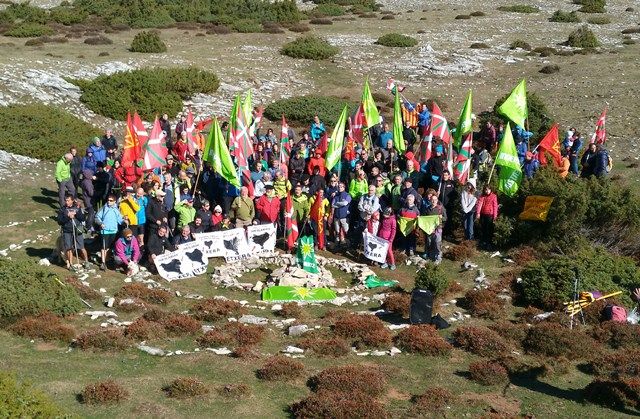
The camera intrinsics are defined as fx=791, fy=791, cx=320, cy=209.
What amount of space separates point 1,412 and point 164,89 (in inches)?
1235

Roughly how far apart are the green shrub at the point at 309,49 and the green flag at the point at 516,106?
2700 centimetres

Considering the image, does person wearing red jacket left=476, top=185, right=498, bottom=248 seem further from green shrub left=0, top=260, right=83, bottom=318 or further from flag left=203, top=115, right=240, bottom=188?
green shrub left=0, top=260, right=83, bottom=318

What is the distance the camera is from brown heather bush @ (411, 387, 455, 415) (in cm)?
1381

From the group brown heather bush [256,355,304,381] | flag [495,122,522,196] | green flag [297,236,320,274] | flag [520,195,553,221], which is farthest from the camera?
flag [520,195,553,221]

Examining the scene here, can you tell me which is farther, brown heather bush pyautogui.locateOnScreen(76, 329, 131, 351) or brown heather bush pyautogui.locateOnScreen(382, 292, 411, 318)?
brown heather bush pyautogui.locateOnScreen(382, 292, 411, 318)

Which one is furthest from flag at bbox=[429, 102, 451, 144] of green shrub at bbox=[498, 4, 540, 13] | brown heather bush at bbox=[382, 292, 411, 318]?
green shrub at bbox=[498, 4, 540, 13]

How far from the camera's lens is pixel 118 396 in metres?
13.7

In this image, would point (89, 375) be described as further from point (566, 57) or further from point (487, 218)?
point (566, 57)

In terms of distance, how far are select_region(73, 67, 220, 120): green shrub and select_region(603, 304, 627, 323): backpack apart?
2502cm

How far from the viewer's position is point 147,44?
50.1 meters

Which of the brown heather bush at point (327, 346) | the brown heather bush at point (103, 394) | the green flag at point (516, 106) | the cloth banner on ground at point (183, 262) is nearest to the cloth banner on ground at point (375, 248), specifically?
the cloth banner on ground at point (183, 262)

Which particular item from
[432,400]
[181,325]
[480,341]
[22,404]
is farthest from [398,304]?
[22,404]

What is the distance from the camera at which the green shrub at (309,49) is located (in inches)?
1982

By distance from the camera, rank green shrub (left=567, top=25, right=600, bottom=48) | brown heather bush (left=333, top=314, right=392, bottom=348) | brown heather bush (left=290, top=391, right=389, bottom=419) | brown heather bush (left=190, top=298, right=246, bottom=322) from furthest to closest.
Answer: green shrub (left=567, top=25, right=600, bottom=48) → brown heather bush (left=190, top=298, right=246, bottom=322) → brown heather bush (left=333, top=314, right=392, bottom=348) → brown heather bush (left=290, top=391, right=389, bottom=419)
